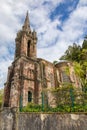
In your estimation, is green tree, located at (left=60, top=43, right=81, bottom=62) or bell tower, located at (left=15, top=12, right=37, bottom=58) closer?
bell tower, located at (left=15, top=12, right=37, bottom=58)

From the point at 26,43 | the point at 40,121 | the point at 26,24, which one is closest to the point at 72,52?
the point at 26,24

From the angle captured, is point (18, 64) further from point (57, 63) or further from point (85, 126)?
point (85, 126)

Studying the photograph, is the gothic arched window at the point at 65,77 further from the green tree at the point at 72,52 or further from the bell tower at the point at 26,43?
the green tree at the point at 72,52

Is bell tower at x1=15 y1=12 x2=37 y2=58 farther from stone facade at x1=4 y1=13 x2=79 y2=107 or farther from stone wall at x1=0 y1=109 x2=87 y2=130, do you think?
stone wall at x1=0 y1=109 x2=87 y2=130

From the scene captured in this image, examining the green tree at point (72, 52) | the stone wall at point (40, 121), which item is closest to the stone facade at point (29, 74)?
the green tree at point (72, 52)

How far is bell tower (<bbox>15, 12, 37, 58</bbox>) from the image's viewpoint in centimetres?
3584

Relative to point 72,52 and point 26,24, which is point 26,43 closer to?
point 26,24

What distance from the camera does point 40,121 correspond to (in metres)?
11.9

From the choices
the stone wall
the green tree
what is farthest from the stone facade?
the stone wall

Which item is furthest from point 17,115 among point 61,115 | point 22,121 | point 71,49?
point 71,49

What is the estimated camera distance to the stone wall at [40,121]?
11.0 m

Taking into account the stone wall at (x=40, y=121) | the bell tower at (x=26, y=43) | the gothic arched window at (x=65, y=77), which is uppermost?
the bell tower at (x=26, y=43)

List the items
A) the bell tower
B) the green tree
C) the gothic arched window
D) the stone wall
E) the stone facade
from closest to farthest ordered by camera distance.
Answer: the stone wall
the stone facade
the bell tower
the gothic arched window
the green tree

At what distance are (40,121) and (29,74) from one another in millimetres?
19627
